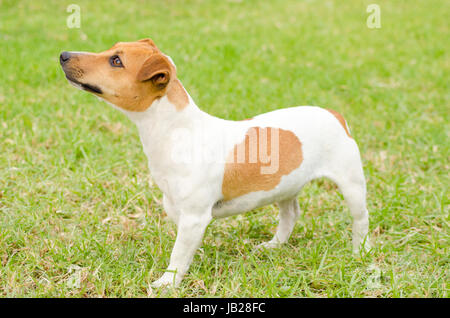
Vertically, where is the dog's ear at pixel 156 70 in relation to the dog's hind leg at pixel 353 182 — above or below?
above

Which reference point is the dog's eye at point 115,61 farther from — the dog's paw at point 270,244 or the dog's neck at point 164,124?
the dog's paw at point 270,244

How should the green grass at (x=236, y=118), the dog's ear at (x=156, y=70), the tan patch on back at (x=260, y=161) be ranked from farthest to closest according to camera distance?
the green grass at (x=236, y=118) → the tan patch on back at (x=260, y=161) → the dog's ear at (x=156, y=70)

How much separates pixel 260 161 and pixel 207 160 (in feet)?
1.10

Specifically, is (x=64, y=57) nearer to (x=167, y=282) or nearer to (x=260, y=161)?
(x=260, y=161)

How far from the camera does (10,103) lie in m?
5.36

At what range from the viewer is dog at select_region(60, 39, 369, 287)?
2.67m

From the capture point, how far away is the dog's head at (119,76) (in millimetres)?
2654

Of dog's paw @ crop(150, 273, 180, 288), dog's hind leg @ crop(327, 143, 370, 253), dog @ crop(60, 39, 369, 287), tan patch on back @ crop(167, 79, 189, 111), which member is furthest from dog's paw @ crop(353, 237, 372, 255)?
tan patch on back @ crop(167, 79, 189, 111)


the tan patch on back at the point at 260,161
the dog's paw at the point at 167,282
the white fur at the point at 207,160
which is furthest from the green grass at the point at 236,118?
the tan patch on back at the point at 260,161

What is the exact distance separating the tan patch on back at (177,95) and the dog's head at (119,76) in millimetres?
60

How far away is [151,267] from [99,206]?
3.01 feet

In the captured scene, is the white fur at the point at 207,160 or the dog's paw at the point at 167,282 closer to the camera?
the white fur at the point at 207,160

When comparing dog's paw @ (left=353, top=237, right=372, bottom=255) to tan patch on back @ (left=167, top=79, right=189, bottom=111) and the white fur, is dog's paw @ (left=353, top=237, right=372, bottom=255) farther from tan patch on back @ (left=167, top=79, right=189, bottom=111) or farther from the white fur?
tan patch on back @ (left=167, top=79, right=189, bottom=111)

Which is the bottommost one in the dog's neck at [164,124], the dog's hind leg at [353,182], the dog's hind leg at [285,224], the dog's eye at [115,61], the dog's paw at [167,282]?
the dog's paw at [167,282]
